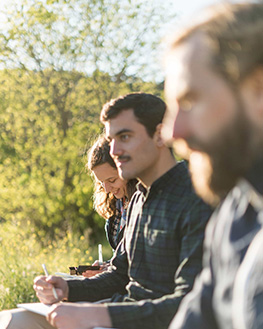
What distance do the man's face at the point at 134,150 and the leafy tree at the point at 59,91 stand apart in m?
7.60

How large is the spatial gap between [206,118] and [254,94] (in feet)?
0.29

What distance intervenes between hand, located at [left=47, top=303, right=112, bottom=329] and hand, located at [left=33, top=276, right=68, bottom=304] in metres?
0.51

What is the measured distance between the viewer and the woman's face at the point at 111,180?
3938mm

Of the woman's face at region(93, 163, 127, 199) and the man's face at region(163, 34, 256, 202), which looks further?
the woman's face at region(93, 163, 127, 199)

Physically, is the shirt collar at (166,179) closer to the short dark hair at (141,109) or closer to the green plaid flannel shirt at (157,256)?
the green plaid flannel shirt at (157,256)

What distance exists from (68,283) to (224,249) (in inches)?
75.4

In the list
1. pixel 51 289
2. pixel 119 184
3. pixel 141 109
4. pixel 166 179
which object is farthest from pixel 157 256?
pixel 119 184

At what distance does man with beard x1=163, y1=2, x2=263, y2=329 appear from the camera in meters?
1.01

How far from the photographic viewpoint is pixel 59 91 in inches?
432

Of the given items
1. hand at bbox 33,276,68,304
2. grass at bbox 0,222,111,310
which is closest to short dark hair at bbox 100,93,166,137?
hand at bbox 33,276,68,304

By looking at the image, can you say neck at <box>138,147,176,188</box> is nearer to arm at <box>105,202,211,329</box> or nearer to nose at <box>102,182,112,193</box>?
arm at <box>105,202,211,329</box>

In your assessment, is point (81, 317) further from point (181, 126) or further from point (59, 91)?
point (59, 91)

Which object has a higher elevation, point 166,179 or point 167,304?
point 166,179

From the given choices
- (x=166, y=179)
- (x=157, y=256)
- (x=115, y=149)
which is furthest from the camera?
(x=115, y=149)
